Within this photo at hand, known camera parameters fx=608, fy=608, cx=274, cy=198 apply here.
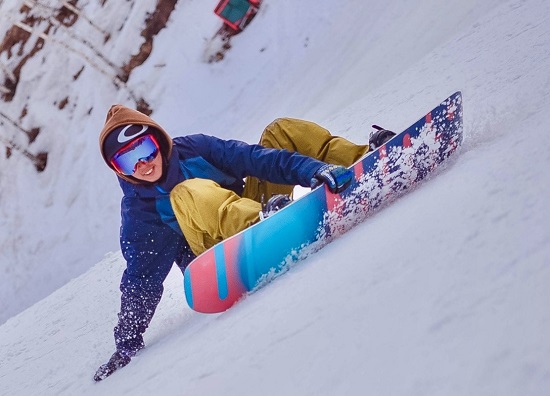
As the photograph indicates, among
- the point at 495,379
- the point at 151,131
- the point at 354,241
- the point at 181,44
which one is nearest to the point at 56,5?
the point at 181,44

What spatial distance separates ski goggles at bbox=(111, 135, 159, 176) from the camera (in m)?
2.54

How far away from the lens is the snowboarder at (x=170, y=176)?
8.06 feet

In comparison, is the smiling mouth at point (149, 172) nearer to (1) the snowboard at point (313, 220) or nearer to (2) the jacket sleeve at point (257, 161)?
(2) the jacket sleeve at point (257, 161)

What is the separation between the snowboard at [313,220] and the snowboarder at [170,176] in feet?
0.50

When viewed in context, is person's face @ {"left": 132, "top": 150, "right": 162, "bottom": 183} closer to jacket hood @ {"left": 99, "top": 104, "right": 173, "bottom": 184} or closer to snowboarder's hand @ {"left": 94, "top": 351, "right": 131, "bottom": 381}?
jacket hood @ {"left": 99, "top": 104, "right": 173, "bottom": 184}

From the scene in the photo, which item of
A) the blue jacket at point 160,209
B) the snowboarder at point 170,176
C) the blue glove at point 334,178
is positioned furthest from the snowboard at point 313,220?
the blue jacket at point 160,209

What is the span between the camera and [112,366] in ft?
8.52

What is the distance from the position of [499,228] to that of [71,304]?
458 centimetres

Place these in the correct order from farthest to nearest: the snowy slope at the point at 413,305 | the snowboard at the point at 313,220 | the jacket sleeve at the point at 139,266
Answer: the jacket sleeve at the point at 139,266, the snowboard at the point at 313,220, the snowy slope at the point at 413,305

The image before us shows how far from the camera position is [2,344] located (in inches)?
202

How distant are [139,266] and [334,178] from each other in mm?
1001

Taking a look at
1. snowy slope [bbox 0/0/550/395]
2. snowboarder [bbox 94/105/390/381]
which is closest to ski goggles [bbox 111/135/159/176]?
snowboarder [bbox 94/105/390/381]

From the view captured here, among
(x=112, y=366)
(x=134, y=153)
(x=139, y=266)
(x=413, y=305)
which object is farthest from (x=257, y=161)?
(x=413, y=305)

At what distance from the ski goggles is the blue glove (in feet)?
2.35
